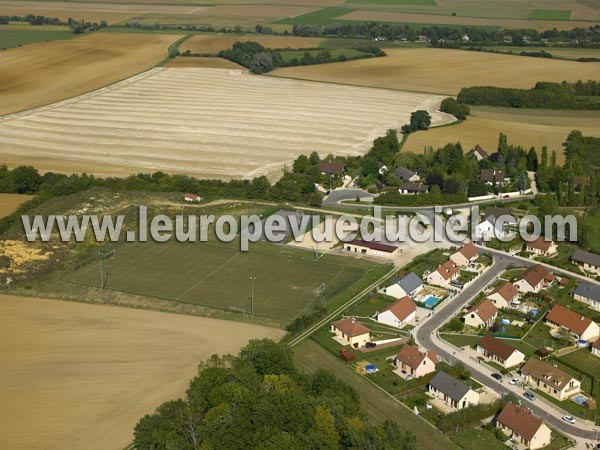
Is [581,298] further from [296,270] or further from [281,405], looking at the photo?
[281,405]

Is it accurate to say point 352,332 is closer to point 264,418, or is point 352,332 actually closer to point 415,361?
point 415,361

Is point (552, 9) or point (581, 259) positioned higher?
point (552, 9)

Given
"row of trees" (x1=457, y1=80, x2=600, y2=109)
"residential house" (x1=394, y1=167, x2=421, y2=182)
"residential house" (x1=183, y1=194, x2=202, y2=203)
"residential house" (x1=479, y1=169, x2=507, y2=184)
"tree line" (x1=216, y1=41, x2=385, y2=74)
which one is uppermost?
"tree line" (x1=216, y1=41, x2=385, y2=74)

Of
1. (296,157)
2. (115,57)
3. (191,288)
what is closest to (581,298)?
(191,288)

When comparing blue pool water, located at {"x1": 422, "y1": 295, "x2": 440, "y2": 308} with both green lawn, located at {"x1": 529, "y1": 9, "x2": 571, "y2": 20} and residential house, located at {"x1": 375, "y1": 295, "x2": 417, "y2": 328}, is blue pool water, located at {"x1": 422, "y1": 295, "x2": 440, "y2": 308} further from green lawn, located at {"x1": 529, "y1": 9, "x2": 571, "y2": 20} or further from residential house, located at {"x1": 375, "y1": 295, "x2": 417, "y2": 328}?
green lawn, located at {"x1": 529, "y1": 9, "x2": 571, "y2": 20}

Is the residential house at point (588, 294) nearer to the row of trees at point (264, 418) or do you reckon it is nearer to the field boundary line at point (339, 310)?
the field boundary line at point (339, 310)

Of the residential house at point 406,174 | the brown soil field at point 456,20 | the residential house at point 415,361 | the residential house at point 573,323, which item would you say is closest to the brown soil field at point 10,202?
the residential house at point 406,174

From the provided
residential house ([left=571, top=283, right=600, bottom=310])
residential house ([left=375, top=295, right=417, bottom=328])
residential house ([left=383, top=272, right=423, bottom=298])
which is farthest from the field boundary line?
residential house ([left=571, top=283, right=600, bottom=310])
